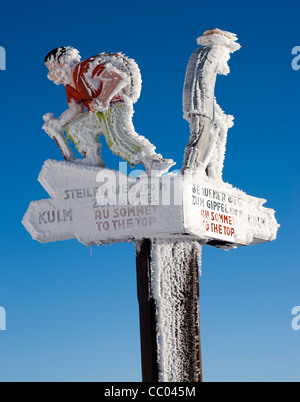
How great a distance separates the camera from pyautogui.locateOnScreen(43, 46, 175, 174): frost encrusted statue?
1744 cm

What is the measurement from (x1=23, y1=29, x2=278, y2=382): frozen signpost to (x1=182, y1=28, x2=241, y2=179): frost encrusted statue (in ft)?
0.05

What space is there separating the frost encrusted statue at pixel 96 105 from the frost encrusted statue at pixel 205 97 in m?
0.79

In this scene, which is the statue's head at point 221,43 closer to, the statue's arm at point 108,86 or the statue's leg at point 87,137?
the statue's arm at point 108,86

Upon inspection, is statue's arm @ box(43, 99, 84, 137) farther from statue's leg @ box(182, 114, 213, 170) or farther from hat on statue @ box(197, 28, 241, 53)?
hat on statue @ box(197, 28, 241, 53)

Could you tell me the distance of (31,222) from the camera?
17.8 metres

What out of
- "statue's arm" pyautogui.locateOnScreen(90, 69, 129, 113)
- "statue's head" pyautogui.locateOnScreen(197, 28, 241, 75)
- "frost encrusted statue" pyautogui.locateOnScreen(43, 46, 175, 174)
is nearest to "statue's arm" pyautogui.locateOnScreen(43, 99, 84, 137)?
"frost encrusted statue" pyautogui.locateOnScreen(43, 46, 175, 174)

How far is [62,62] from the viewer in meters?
18.0

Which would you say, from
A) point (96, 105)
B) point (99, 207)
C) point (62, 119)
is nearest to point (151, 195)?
point (99, 207)

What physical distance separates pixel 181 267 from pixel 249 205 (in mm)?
2005

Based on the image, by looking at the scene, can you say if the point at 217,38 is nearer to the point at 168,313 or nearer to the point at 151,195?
the point at 151,195

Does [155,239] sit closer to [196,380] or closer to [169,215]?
[169,215]

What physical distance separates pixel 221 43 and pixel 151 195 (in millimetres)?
3085
